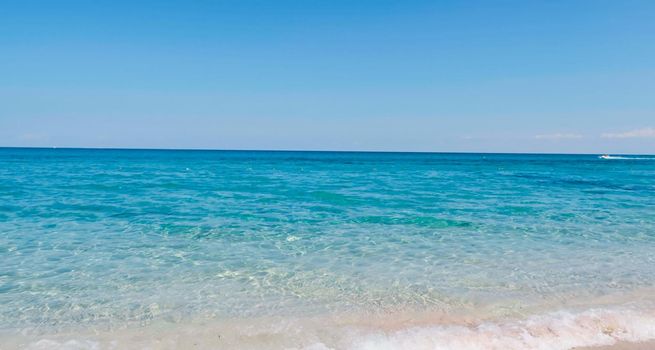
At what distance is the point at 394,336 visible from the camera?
5121mm

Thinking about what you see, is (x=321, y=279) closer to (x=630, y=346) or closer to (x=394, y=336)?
(x=394, y=336)

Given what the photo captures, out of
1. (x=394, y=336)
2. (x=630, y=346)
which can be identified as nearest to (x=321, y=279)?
(x=394, y=336)

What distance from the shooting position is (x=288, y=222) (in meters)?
12.5

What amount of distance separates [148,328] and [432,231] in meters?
7.99

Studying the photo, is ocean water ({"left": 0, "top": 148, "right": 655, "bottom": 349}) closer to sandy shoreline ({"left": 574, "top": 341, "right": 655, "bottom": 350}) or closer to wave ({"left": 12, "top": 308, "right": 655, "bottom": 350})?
wave ({"left": 12, "top": 308, "right": 655, "bottom": 350})

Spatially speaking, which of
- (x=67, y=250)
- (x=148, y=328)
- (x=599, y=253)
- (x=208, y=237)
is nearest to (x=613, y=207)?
(x=599, y=253)

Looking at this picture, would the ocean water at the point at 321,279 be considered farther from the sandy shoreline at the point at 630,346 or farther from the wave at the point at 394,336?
the sandy shoreline at the point at 630,346

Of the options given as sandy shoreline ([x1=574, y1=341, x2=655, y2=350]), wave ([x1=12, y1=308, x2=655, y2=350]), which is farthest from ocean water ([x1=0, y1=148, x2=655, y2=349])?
sandy shoreline ([x1=574, y1=341, x2=655, y2=350])

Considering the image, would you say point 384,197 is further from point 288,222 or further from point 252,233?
point 252,233

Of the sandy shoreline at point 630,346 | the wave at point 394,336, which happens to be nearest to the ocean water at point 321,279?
the wave at point 394,336

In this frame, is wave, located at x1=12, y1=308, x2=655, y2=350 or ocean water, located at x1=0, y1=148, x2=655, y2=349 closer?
wave, located at x1=12, y1=308, x2=655, y2=350

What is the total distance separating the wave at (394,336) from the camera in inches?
192

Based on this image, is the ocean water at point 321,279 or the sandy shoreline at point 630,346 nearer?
the sandy shoreline at point 630,346

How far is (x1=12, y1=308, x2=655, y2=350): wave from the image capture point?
4887 mm
